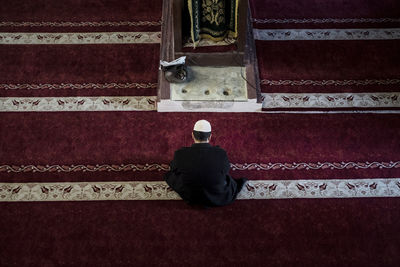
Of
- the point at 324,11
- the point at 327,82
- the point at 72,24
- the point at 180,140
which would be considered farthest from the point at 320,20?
the point at 72,24

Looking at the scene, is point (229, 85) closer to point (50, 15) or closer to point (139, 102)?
point (139, 102)

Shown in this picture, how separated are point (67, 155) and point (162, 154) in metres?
0.70

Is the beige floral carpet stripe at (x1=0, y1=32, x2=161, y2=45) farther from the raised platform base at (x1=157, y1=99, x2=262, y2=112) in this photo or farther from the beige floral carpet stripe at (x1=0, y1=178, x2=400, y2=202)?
the beige floral carpet stripe at (x1=0, y1=178, x2=400, y2=202)

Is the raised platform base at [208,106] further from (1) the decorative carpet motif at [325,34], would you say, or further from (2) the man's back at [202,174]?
(1) the decorative carpet motif at [325,34]

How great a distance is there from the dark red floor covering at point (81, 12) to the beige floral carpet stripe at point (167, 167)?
4.96 feet

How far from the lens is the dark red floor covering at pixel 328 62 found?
11.1ft

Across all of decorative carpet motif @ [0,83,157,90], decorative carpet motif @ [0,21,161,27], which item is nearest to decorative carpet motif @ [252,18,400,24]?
decorative carpet motif @ [0,21,161,27]

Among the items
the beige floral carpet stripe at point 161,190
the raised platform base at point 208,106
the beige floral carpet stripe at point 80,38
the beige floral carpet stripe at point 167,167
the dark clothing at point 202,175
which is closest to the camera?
the dark clothing at point 202,175

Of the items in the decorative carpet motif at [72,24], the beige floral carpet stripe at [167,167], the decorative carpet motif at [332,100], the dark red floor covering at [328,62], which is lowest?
the beige floral carpet stripe at [167,167]

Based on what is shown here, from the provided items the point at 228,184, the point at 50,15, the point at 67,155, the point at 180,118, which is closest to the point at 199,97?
the point at 180,118

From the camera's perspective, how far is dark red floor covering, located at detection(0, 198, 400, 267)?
98.5 inches

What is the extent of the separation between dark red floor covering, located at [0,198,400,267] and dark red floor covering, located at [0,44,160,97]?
3.43 ft

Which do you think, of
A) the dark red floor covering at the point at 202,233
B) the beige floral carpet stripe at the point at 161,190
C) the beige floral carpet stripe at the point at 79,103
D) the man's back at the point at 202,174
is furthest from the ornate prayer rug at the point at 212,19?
the dark red floor covering at the point at 202,233

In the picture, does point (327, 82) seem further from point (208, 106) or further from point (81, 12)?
point (81, 12)
